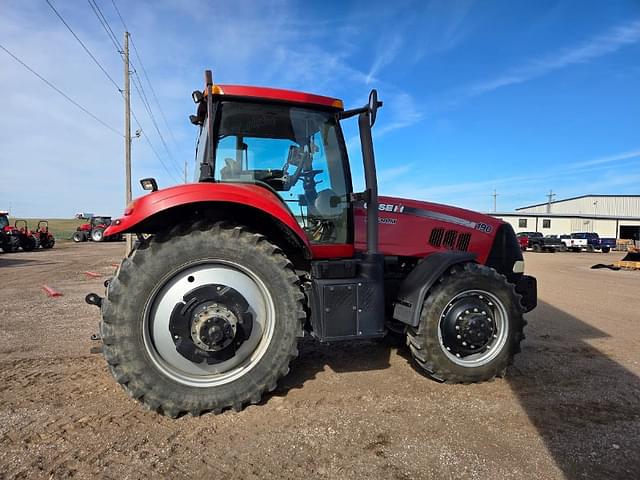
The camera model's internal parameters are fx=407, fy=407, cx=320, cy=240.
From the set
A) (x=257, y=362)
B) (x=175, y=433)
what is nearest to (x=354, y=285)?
(x=257, y=362)

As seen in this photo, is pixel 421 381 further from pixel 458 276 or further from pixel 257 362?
pixel 257 362

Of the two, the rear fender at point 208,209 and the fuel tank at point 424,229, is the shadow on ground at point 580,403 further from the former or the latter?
the rear fender at point 208,209

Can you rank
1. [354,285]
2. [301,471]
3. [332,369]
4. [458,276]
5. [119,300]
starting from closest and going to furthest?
[301,471] < [119,300] < [354,285] < [458,276] < [332,369]

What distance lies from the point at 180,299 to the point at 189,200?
0.72 meters

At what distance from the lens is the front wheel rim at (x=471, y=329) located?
3434mm

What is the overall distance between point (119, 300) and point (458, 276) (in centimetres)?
264

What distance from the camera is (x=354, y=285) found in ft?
10.6

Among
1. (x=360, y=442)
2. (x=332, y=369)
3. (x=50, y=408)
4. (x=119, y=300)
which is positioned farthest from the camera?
(x=332, y=369)

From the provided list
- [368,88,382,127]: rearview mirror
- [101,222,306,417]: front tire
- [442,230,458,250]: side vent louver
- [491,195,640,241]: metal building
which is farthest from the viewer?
[491,195,640,241]: metal building

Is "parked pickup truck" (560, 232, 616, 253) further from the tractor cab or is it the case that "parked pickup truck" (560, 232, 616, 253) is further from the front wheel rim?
the tractor cab

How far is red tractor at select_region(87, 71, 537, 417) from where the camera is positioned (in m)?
2.78

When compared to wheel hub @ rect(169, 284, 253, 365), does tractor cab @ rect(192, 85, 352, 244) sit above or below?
above

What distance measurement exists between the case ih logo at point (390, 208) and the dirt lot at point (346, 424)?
1.52 metres

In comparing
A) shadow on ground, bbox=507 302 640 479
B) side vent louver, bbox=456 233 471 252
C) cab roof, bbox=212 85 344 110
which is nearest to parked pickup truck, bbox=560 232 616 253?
shadow on ground, bbox=507 302 640 479
